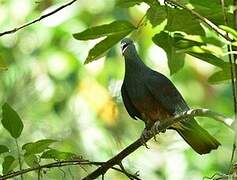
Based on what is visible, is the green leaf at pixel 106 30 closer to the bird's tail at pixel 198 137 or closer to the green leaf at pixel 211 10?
the green leaf at pixel 211 10

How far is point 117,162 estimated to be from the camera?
158 centimetres

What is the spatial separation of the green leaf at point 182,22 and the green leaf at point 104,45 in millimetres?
126

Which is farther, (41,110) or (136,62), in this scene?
(41,110)

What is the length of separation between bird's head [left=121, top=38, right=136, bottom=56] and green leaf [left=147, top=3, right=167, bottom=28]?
82 centimetres

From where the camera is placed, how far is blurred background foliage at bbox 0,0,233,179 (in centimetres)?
319

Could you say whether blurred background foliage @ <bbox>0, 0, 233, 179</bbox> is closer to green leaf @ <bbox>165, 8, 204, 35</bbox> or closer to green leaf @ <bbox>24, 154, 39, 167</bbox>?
green leaf @ <bbox>24, 154, 39, 167</bbox>

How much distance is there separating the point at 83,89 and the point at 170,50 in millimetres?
2112

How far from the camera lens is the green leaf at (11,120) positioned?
5.13 feet

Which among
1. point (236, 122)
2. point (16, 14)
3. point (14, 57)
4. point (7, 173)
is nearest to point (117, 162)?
point (7, 173)

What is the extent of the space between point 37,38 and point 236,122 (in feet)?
7.82

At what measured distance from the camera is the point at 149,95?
2434 mm

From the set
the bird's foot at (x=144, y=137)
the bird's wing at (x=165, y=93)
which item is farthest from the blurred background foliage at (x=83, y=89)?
the bird's foot at (x=144, y=137)

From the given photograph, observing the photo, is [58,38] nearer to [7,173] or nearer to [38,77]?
[38,77]

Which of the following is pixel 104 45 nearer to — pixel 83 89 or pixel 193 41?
pixel 193 41
